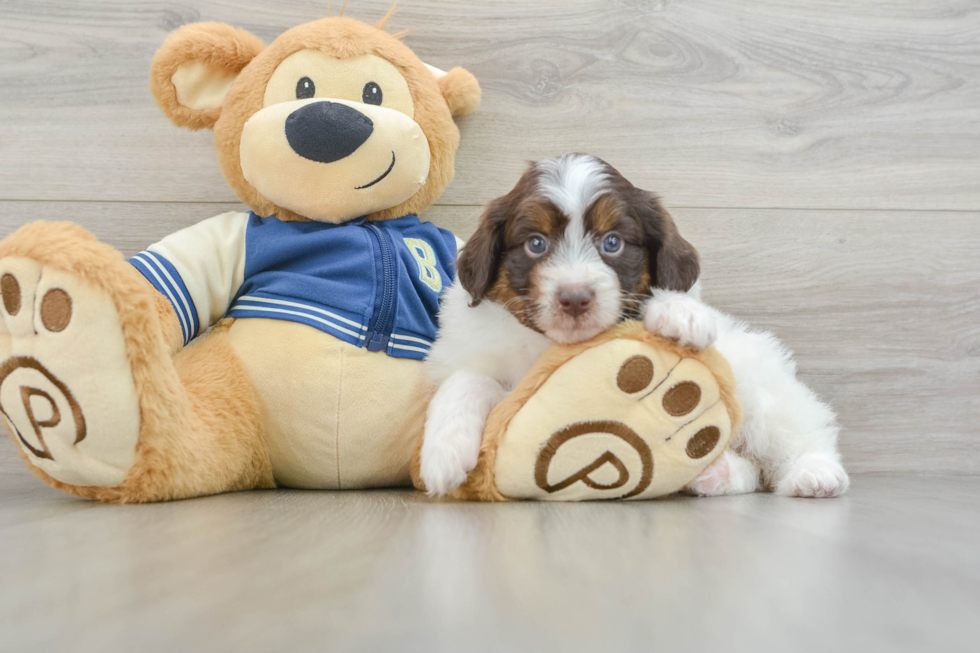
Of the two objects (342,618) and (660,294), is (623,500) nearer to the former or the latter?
(660,294)

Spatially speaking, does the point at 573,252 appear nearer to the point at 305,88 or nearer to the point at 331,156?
the point at 331,156

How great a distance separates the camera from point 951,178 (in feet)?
→ 6.22

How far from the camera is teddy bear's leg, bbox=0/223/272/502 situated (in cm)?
109

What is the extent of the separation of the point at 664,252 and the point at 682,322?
0.19 metres

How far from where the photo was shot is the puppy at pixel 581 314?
1133mm

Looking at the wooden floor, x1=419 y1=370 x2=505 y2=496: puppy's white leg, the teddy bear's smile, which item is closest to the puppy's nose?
x1=419 y1=370 x2=505 y2=496: puppy's white leg

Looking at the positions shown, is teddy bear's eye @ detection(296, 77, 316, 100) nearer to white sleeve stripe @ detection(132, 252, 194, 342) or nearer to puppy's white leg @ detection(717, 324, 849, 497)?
white sleeve stripe @ detection(132, 252, 194, 342)

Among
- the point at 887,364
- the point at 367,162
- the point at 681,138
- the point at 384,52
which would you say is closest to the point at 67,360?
the point at 367,162

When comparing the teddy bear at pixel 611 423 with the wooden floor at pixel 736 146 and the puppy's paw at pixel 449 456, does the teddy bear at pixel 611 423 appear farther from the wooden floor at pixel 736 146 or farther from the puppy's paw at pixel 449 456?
the wooden floor at pixel 736 146

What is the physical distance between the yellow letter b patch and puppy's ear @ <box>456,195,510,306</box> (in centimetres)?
23

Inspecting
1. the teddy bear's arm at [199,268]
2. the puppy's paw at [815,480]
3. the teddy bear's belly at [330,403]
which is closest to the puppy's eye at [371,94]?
the teddy bear's arm at [199,268]

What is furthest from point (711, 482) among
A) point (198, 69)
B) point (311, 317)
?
point (198, 69)

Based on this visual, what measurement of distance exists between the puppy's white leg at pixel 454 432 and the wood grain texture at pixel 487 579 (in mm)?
55

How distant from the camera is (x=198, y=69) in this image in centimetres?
153
